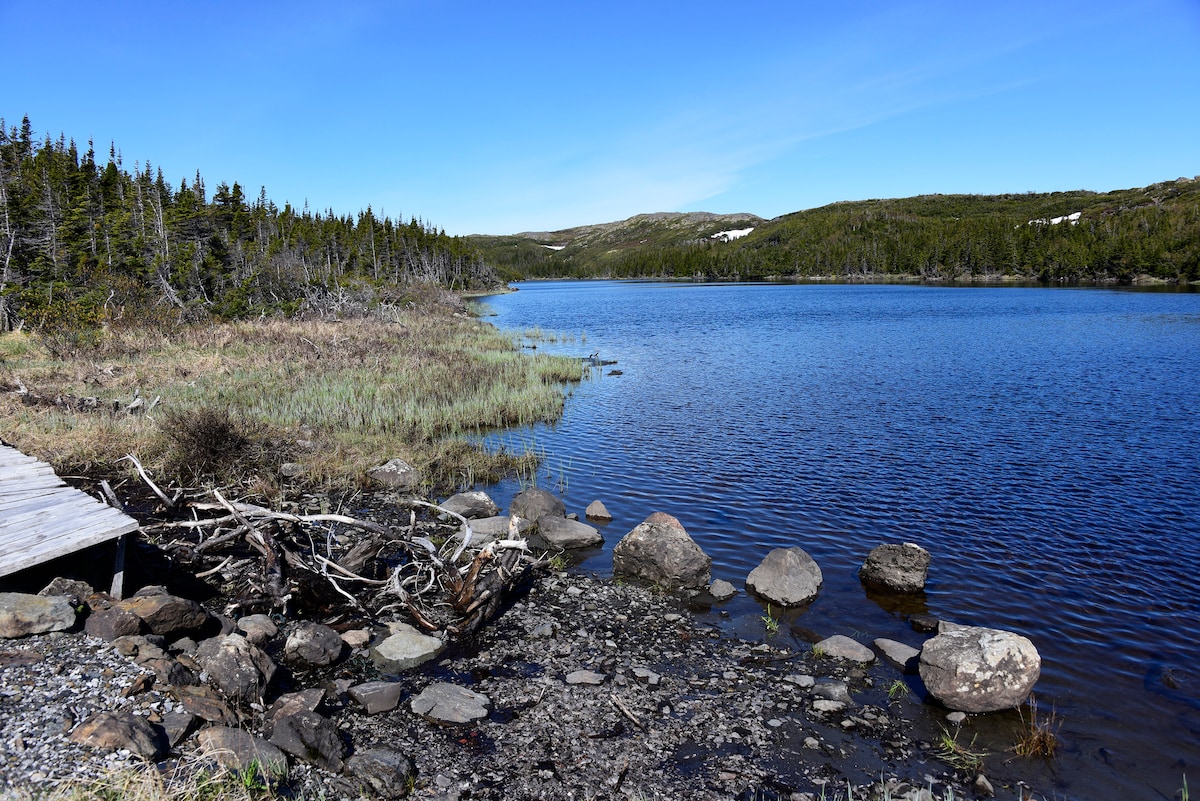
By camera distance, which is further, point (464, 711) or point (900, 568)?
point (900, 568)

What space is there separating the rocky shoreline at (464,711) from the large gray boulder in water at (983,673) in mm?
379

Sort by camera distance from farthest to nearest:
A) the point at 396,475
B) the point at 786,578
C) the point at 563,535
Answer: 1. the point at 396,475
2. the point at 563,535
3. the point at 786,578

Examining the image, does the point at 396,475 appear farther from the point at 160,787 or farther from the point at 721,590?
the point at 160,787

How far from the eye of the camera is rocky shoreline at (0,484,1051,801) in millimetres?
5895

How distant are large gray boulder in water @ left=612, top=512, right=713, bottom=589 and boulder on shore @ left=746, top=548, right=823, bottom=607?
2.89ft

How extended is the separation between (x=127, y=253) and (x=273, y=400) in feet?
129

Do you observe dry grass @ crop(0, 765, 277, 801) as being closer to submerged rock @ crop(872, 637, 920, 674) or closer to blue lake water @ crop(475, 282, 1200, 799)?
blue lake water @ crop(475, 282, 1200, 799)

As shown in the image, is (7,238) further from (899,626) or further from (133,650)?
(899,626)

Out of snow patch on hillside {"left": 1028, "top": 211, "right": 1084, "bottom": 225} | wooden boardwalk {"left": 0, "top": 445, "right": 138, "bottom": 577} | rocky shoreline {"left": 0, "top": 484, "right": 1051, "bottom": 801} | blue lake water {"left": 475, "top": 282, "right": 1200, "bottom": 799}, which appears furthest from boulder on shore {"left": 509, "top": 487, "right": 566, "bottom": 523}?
snow patch on hillside {"left": 1028, "top": 211, "right": 1084, "bottom": 225}

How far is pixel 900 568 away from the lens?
1059cm

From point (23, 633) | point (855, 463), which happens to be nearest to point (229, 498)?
point (23, 633)

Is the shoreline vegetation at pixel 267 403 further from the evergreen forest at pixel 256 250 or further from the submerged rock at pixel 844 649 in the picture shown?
the submerged rock at pixel 844 649

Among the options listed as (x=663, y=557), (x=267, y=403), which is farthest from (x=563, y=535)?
(x=267, y=403)

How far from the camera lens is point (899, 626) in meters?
9.74
